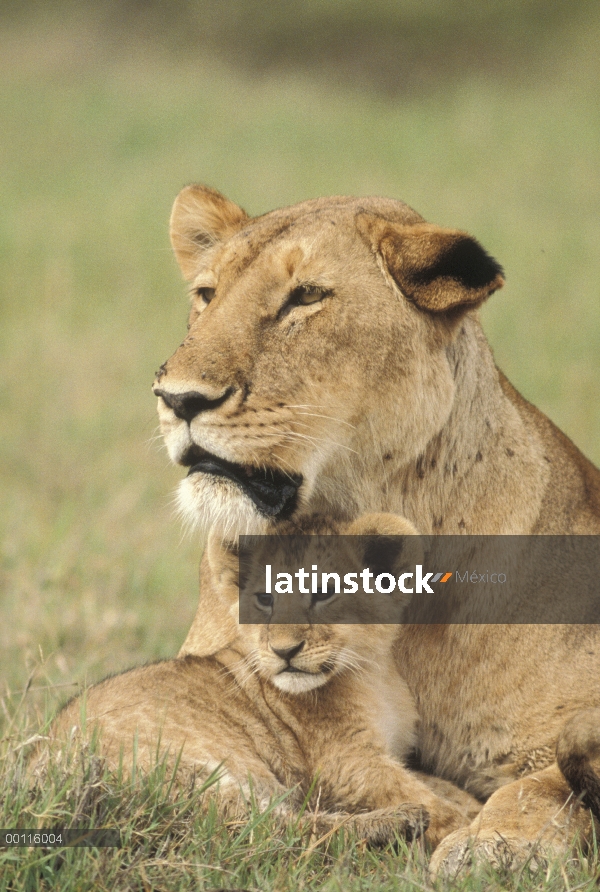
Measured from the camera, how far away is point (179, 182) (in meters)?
13.7

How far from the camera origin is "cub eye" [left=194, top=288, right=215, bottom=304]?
3186 mm

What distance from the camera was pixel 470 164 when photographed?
47.0ft

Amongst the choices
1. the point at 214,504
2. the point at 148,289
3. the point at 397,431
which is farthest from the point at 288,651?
the point at 148,289

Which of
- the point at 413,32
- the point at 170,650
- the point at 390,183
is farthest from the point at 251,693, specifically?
the point at 413,32

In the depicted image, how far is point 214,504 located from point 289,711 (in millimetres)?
635

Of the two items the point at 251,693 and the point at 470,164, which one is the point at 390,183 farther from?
the point at 251,693

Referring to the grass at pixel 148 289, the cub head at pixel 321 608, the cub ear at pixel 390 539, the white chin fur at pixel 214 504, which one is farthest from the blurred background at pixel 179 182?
the white chin fur at pixel 214 504

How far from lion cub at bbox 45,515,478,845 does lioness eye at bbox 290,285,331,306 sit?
521mm

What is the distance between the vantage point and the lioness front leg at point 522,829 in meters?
2.66

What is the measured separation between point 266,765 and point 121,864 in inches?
Result: 24.4

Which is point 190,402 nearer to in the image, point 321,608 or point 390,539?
point 390,539

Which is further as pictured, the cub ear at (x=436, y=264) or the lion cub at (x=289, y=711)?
the lion cub at (x=289, y=711)

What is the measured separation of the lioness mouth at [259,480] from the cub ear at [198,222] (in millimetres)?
900

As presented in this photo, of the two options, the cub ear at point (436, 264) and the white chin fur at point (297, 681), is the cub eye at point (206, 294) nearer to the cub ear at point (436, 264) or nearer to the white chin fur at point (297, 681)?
the cub ear at point (436, 264)
